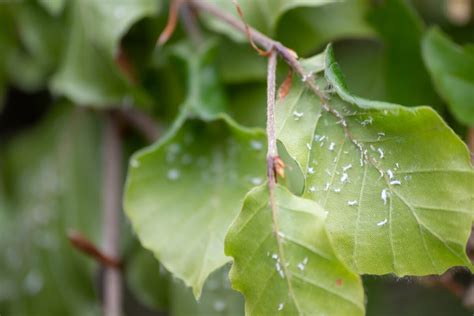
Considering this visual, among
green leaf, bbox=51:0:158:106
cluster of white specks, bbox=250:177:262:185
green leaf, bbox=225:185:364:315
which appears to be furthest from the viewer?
green leaf, bbox=51:0:158:106

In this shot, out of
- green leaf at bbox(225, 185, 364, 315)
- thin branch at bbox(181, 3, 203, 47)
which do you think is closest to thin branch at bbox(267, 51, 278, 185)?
green leaf at bbox(225, 185, 364, 315)

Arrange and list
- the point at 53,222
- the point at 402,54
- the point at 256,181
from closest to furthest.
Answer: the point at 256,181 < the point at 402,54 < the point at 53,222

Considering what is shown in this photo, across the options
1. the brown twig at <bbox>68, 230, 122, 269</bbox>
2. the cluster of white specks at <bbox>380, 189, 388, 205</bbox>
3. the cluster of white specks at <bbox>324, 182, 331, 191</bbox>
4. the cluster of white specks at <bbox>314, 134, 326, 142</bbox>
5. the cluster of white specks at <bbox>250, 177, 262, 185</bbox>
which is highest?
the cluster of white specks at <bbox>314, 134, 326, 142</bbox>

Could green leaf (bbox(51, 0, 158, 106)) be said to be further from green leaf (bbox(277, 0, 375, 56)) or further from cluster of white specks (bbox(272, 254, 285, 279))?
cluster of white specks (bbox(272, 254, 285, 279))

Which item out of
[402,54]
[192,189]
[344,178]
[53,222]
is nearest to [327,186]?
[344,178]

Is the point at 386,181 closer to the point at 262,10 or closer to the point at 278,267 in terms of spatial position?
the point at 278,267
